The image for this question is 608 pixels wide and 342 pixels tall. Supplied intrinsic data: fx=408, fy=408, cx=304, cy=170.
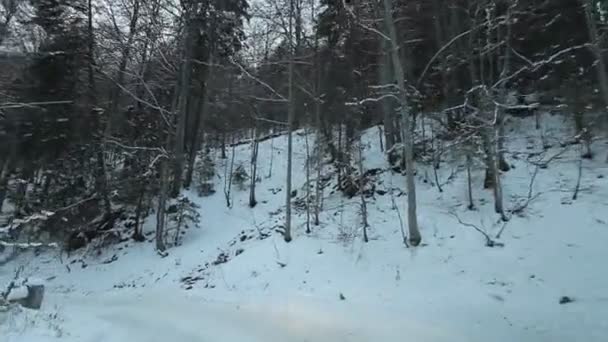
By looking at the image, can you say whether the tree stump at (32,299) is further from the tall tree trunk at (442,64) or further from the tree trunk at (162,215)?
the tall tree trunk at (442,64)

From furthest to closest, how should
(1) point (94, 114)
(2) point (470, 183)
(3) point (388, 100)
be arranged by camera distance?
(1) point (94, 114)
(3) point (388, 100)
(2) point (470, 183)

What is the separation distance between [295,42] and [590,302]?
10.1m

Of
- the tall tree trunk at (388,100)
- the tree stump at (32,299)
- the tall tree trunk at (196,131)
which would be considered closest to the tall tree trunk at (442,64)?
the tall tree trunk at (388,100)

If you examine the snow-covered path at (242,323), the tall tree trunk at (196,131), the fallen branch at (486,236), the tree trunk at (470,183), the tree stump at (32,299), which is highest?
the tall tree trunk at (196,131)

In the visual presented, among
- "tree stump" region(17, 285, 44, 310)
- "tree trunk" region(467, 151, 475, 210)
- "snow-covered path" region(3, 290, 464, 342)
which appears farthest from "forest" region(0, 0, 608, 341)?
"tree stump" region(17, 285, 44, 310)

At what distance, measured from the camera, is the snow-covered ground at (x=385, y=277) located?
639 centimetres

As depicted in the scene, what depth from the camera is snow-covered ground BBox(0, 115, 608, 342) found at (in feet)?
21.0

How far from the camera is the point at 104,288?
13.1 m

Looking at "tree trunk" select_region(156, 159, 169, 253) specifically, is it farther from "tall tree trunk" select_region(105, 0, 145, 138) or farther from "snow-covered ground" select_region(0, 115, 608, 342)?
"tall tree trunk" select_region(105, 0, 145, 138)

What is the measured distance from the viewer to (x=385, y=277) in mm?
8727

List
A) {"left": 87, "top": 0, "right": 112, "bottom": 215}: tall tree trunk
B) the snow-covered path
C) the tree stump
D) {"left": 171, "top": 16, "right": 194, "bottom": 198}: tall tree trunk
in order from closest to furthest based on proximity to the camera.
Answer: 1. the snow-covered path
2. the tree stump
3. {"left": 171, "top": 16, "right": 194, "bottom": 198}: tall tree trunk
4. {"left": 87, "top": 0, "right": 112, "bottom": 215}: tall tree trunk

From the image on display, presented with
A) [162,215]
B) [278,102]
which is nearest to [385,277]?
[162,215]

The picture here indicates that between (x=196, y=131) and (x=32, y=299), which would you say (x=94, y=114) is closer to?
(x=196, y=131)

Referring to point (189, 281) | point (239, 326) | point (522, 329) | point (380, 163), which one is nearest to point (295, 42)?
point (380, 163)
